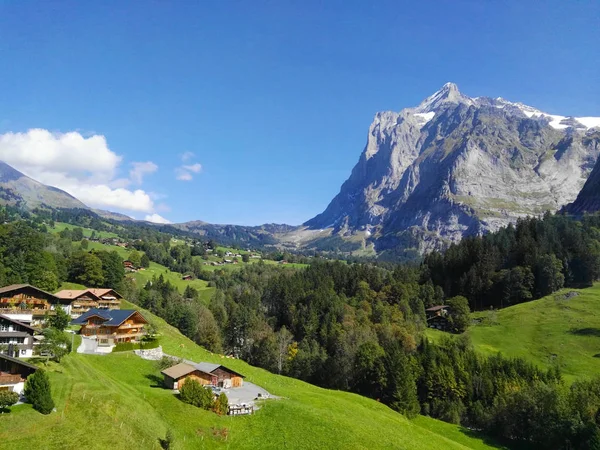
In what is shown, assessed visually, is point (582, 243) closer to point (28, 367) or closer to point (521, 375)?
point (521, 375)

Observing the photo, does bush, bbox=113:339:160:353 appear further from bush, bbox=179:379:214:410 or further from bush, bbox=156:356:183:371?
bush, bbox=179:379:214:410

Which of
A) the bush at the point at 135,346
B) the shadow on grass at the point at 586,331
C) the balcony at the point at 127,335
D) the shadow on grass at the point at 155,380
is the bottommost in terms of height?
the shadow on grass at the point at 155,380

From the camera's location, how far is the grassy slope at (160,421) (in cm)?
3994

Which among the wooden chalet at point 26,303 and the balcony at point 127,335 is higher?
the wooden chalet at point 26,303

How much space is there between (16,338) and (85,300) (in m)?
51.3

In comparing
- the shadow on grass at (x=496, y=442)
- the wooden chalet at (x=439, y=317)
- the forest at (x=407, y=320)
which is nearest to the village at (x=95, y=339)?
the forest at (x=407, y=320)

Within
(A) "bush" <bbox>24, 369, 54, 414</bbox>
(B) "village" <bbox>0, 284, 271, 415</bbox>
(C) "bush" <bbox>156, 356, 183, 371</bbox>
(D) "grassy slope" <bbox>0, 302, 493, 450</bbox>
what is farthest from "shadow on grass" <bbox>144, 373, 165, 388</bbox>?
(A) "bush" <bbox>24, 369, 54, 414</bbox>

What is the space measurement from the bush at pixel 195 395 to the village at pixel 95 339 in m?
2.33

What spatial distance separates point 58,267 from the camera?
427 feet

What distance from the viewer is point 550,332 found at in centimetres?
11762

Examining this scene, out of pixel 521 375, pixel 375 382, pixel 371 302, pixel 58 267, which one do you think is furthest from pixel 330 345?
pixel 58 267

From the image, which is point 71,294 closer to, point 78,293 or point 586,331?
point 78,293

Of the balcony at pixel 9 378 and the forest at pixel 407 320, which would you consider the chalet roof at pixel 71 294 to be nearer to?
the forest at pixel 407 320

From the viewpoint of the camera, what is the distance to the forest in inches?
3258
